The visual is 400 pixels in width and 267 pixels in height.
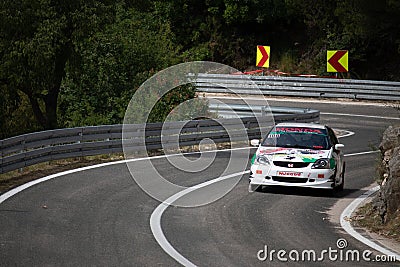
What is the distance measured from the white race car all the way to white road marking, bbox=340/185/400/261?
0.64 m

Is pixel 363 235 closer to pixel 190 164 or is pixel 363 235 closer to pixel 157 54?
pixel 190 164

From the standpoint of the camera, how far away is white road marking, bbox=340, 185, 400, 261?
39.8ft

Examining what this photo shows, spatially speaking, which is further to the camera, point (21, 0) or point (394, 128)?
point (21, 0)

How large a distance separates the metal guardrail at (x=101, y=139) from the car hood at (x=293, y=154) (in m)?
5.45

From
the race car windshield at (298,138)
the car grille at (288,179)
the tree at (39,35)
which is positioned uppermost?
the tree at (39,35)

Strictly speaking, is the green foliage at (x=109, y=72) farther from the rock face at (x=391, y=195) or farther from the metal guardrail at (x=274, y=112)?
the rock face at (x=391, y=195)

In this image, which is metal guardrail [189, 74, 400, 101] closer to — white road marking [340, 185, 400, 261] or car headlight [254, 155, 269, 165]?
white road marking [340, 185, 400, 261]

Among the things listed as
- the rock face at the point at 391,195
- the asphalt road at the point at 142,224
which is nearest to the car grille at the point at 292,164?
the asphalt road at the point at 142,224

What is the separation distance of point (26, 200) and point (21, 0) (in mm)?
14760

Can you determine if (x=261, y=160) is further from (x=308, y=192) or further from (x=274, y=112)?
(x=274, y=112)

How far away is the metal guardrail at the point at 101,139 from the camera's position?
18.3 metres

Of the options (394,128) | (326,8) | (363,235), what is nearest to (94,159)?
(394,128)

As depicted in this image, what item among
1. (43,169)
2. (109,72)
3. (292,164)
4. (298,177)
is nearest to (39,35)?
(109,72)

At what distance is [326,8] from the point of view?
4450 cm
